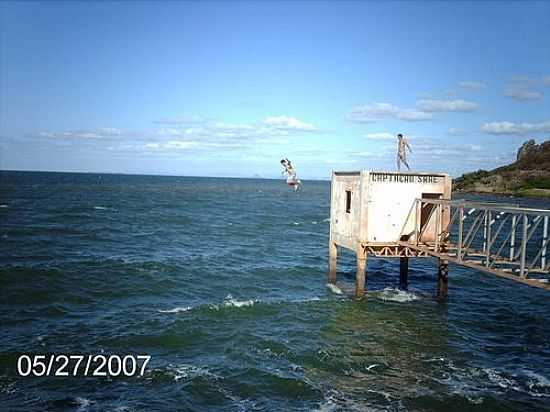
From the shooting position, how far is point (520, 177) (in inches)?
5659

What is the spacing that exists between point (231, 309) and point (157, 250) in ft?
59.5

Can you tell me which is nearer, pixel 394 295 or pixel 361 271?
pixel 361 271

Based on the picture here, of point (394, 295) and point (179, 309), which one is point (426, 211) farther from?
point (179, 309)

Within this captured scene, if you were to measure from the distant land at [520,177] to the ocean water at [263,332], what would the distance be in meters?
106

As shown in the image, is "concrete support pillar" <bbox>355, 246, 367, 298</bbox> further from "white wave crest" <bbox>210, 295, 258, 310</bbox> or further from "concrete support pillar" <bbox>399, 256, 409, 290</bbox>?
"white wave crest" <bbox>210, 295, 258, 310</bbox>

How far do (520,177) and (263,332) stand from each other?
140882 mm

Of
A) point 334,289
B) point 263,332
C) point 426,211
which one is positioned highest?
point 426,211

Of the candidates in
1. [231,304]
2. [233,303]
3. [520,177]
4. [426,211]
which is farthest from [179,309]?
[520,177]

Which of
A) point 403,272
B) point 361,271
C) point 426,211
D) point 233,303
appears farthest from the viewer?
Result: point 403,272

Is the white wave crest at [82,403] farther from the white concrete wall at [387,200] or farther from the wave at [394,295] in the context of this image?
the wave at [394,295]

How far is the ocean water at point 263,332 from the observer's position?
51.7 feet

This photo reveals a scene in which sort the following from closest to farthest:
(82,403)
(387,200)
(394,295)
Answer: (82,403), (387,200), (394,295)

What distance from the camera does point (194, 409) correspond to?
48.7 feet

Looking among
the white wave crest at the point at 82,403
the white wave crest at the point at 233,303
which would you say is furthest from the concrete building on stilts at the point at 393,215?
the white wave crest at the point at 82,403
